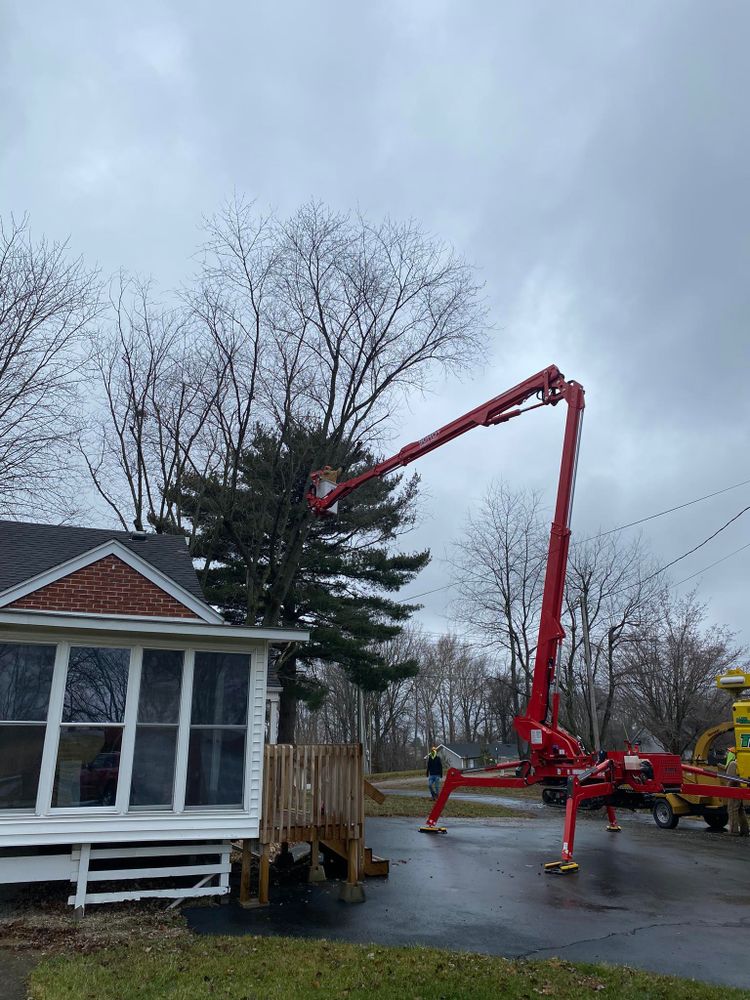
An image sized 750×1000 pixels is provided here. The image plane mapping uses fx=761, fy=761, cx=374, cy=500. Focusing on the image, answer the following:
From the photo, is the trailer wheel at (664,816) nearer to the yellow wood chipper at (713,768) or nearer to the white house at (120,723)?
the yellow wood chipper at (713,768)

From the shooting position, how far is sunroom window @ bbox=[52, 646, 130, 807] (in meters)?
8.74

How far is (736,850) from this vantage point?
14.0 meters

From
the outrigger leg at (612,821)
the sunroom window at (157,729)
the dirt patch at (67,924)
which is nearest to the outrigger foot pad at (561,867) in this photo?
the dirt patch at (67,924)

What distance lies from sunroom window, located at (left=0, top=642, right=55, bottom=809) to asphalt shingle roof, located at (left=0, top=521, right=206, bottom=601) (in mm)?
893

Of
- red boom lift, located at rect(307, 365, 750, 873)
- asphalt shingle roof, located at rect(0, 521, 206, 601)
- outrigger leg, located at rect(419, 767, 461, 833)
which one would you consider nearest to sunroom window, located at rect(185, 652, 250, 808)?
asphalt shingle roof, located at rect(0, 521, 206, 601)

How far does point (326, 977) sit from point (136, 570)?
17.6 feet

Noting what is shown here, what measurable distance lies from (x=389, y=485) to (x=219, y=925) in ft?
63.4

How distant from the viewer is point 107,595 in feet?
31.4

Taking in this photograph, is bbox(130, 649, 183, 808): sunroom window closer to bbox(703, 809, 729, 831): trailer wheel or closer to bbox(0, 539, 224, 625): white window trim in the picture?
bbox(0, 539, 224, 625): white window trim

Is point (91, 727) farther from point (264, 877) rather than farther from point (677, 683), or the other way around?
point (677, 683)

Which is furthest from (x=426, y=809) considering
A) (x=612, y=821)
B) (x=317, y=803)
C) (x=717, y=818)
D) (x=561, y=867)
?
(x=317, y=803)

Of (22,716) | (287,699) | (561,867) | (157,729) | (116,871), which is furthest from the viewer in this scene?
(287,699)

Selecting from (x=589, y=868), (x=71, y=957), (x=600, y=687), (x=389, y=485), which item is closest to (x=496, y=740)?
(x=600, y=687)

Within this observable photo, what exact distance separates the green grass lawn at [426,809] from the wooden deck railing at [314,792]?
956 cm
